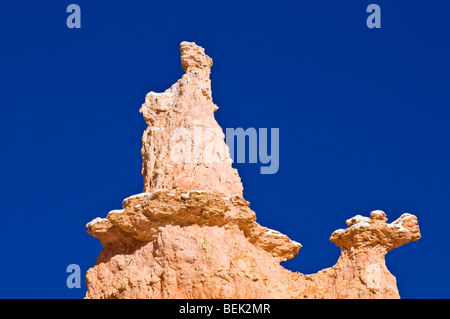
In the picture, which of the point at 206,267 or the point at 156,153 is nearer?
the point at 206,267

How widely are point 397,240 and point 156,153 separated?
9407 mm

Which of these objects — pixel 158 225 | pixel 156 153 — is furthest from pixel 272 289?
pixel 156 153

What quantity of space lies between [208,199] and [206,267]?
234 cm

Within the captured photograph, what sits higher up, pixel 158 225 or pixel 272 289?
pixel 158 225

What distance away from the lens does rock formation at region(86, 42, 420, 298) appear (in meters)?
31.7

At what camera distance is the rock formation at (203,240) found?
31.7 metres

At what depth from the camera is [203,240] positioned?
32062 millimetres

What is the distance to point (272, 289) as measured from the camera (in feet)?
105

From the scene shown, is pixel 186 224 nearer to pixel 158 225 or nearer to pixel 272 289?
pixel 158 225

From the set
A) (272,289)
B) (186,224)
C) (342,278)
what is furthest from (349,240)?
(186,224)
